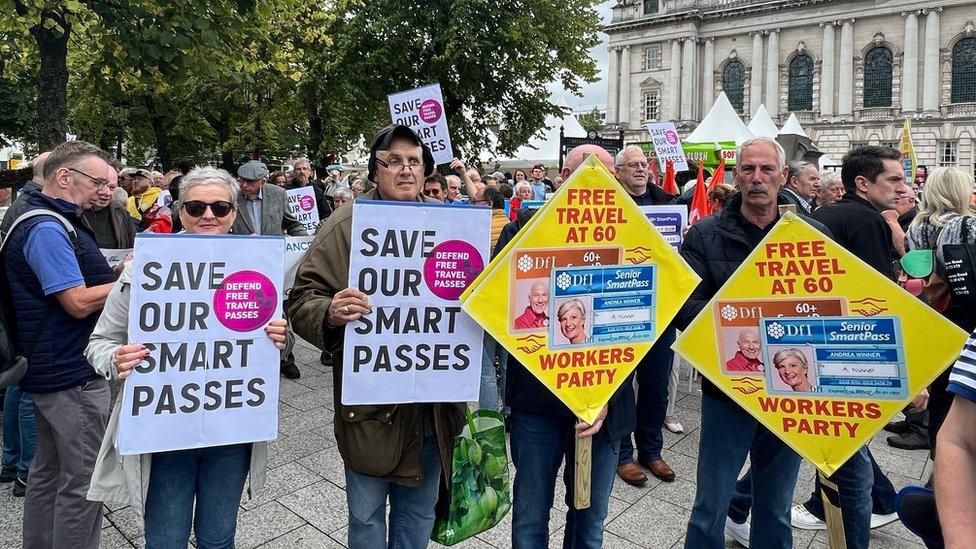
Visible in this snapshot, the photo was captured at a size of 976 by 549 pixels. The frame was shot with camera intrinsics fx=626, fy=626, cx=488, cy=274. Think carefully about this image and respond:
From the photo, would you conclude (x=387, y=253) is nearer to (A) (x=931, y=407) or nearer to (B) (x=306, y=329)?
(B) (x=306, y=329)

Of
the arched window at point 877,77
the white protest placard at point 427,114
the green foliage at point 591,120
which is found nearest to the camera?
the white protest placard at point 427,114

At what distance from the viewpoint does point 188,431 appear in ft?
7.80

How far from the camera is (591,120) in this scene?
276ft

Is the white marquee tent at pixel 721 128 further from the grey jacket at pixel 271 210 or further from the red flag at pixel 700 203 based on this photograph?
the grey jacket at pixel 271 210

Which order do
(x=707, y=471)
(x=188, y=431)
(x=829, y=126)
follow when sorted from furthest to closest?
(x=829, y=126), (x=707, y=471), (x=188, y=431)

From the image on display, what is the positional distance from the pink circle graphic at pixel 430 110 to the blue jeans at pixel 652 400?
449cm

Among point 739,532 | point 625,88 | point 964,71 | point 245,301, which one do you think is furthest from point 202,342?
point 625,88

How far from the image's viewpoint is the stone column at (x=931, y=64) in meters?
48.1

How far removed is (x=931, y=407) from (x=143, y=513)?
351cm

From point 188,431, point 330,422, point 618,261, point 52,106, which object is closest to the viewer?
point 188,431

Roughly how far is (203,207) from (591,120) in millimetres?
85560

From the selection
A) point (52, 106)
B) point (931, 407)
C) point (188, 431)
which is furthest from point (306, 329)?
point (52, 106)

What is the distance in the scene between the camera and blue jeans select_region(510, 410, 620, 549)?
2.84 meters

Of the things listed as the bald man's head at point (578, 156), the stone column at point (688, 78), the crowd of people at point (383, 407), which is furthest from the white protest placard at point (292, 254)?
the stone column at point (688, 78)
